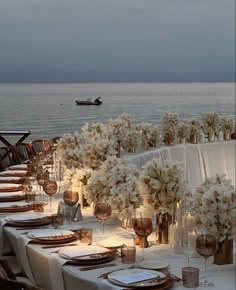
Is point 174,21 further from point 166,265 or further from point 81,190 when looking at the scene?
point 166,265

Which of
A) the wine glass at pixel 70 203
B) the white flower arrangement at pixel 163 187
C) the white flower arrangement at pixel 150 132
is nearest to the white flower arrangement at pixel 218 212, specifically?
the white flower arrangement at pixel 163 187

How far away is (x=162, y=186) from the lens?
9.56ft

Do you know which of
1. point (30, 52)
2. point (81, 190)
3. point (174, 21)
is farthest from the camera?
point (174, 21)

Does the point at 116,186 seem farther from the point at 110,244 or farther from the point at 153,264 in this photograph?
the point at 153,264

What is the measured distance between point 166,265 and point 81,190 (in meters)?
1.35

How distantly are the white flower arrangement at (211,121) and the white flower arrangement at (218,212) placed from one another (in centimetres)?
474

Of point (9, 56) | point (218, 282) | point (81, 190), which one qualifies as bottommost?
point (218, 282)

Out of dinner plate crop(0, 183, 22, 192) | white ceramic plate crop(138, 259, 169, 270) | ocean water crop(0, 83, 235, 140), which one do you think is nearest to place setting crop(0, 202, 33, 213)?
dinner plate crop(0, 183, 22, 192)

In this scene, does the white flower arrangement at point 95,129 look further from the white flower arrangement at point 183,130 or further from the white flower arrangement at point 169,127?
the white flower arrangement at point 183,130

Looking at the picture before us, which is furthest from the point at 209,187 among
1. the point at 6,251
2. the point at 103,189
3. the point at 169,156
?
the point at 169,156

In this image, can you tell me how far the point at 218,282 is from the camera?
7.75 ft

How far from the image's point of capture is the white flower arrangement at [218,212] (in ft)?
8.09

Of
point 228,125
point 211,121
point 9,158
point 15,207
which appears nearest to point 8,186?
point 15,207

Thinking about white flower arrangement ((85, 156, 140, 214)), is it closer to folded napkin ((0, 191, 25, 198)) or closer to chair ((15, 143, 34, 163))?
folded napkin ((0, 191, 25, 198))
